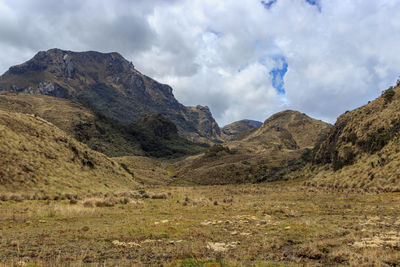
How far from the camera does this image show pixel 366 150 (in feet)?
152

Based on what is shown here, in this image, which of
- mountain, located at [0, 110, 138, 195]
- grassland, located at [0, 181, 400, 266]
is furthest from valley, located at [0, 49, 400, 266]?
mountain, located at [0, 110, 138, 195]

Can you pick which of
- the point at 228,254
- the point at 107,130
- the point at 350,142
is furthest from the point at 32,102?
the point at 228,254

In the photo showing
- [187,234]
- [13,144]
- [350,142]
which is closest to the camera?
[187,234]

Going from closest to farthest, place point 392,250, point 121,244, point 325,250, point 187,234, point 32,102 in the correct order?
1. point 392,250
2. point 325,250
3. point 121,244
4. point 187,234
5. point 32,102

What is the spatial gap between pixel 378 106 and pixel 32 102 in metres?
178

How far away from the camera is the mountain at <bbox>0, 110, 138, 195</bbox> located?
30781mm

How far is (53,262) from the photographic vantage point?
8055 millimetres

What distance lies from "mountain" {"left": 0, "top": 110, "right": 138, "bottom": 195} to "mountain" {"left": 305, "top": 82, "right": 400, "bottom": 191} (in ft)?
135

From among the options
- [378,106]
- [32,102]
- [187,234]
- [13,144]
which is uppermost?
[32,102]

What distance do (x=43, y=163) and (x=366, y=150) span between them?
182 ft

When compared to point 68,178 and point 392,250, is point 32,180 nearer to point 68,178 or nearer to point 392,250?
point 68,178

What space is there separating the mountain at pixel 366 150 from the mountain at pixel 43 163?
135 feet

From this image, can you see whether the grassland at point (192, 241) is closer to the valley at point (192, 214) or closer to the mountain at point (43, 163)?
the valley at point (192, 214)

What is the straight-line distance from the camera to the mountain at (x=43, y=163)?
101 feet
